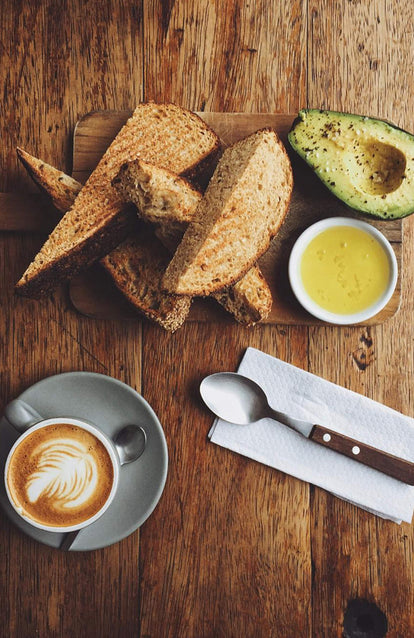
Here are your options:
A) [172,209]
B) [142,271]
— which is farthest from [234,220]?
[142,271]

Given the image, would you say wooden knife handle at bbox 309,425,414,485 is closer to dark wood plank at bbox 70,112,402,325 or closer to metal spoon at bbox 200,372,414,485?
metal spoon at bbox 200,372,414,485

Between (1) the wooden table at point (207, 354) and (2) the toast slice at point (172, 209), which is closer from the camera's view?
(2) the toast slice at point (172, 209)

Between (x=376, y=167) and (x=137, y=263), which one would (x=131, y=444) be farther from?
(x=376, y=167)

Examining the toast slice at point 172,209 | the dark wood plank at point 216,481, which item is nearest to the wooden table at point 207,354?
the dark wood plank at point 216,481

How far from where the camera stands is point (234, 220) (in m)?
1.06

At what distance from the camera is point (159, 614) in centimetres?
122

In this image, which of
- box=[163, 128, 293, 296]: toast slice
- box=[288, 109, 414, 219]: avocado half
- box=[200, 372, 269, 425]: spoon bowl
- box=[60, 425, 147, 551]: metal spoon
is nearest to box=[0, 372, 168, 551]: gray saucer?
box=[60, 425, 147, 551]: metal spoon

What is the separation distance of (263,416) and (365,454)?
0.71ft

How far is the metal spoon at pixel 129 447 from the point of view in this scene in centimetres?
113

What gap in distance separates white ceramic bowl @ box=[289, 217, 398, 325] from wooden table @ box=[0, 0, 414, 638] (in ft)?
0.27

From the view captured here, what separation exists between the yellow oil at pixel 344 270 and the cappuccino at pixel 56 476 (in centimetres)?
52

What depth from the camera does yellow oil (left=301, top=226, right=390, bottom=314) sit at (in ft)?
3.77

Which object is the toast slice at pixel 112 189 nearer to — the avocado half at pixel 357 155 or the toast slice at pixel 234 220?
the toast slice at pixel 234 220

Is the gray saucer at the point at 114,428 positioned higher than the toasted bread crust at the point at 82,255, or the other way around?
the toasted bread crust at the point at 82,255
